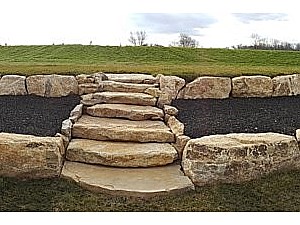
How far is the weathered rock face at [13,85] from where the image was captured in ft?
23.6

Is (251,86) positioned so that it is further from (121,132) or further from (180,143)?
(121,132)

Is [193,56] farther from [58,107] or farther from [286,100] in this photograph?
[58,107]

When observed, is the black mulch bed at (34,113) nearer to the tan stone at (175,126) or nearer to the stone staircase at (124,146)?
the stone staircase at (124,146)

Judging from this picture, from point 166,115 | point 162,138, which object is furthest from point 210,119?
point 162,138

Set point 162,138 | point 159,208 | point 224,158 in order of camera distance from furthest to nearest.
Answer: point 162,138 < point 224,158 < point 159,208

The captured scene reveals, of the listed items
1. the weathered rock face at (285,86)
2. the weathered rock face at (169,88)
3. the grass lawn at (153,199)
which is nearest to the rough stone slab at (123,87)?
the weathered rock face at (169,88)

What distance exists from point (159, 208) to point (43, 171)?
3.93 feet

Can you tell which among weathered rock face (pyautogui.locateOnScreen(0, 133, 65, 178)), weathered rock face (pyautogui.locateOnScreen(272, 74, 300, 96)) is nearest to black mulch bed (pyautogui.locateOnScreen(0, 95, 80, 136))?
weathered rock face (pyautogui.locateOnScreen(0, 133, 65, 178))

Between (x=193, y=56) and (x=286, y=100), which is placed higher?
(x=193, y=56)

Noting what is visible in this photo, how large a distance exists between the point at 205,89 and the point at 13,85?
3.10 metres

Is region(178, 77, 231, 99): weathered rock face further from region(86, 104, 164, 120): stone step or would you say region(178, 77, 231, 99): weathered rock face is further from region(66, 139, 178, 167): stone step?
region(66, 139, 178, 167): stone step

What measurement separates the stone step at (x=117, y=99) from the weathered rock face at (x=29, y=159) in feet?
6.41

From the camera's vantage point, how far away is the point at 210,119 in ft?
20.2

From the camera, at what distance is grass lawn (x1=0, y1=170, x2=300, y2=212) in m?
3.88
